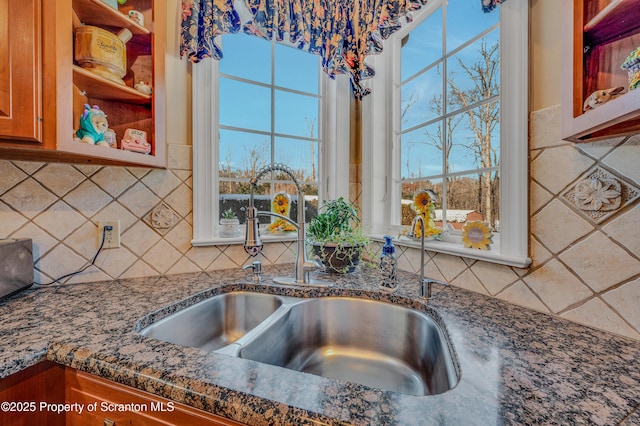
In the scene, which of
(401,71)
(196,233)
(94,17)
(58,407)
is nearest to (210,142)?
(196,233)

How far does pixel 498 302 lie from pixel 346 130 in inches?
47.3

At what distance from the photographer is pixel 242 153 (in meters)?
1.51

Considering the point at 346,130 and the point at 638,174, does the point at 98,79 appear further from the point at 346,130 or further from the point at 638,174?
the point at 638,174

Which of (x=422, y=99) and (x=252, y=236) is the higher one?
(x=422, y=99)

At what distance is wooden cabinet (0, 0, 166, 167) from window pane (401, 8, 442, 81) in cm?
125

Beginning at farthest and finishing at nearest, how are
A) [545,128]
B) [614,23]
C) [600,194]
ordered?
[545,128], [600,194], [614,23]

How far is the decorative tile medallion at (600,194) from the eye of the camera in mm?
668

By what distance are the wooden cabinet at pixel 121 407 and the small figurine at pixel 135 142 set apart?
752 mm

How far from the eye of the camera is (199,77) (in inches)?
50.3

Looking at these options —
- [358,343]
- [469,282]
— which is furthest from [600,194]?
[358,343]

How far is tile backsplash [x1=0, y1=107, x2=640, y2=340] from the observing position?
0.68 metres

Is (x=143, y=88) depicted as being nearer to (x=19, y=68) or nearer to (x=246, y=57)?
(x=19, y=68)

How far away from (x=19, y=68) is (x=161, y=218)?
655 mm

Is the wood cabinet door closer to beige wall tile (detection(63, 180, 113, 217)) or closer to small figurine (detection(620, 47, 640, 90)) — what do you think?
beige wall tile (detection(63, 180, 113, 217))
